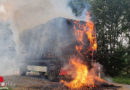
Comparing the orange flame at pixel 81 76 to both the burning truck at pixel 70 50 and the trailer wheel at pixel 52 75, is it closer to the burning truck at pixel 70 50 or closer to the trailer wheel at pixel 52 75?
the burning truck at pixel 70 50

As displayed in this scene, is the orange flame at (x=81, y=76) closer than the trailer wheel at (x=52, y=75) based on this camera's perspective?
Yes

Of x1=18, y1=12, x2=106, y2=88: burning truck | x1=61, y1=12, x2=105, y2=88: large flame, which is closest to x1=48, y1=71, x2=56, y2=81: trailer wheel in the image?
x1=18, y1=12, x2=106, y2=88: burning truck

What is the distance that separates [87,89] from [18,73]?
1009 centimetres

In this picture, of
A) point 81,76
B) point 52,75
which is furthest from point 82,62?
point 52,75

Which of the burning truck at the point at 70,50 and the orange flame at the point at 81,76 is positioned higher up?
the burning truck at the point at 70,50

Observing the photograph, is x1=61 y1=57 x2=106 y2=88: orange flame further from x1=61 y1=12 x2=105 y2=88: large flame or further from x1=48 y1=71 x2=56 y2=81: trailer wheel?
x1=48 y1=71 x2=56 y2=81: trailer wheel

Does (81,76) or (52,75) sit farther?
(52,75)

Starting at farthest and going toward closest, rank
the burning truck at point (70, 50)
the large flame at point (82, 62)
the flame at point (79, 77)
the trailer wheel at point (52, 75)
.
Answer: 1. the trailer wheel at point (52, 75)
2. the burning truck at point (70, 50)
3. the large flame at point (82, 62)
4. the flame at point (79, 77)

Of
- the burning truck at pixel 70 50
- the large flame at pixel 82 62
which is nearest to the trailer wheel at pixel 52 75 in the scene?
the burning truck at pixel 70 50

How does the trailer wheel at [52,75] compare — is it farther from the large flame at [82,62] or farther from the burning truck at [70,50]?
the large flame at [82,62]

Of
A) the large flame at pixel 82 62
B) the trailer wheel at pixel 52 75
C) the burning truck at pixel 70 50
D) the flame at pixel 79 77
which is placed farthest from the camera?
the trailer wheel at pixel 52 75

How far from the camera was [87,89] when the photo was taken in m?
8.73

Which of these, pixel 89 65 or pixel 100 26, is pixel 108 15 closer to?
pixel 100 26

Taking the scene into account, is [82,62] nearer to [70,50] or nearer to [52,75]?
[70,50]
